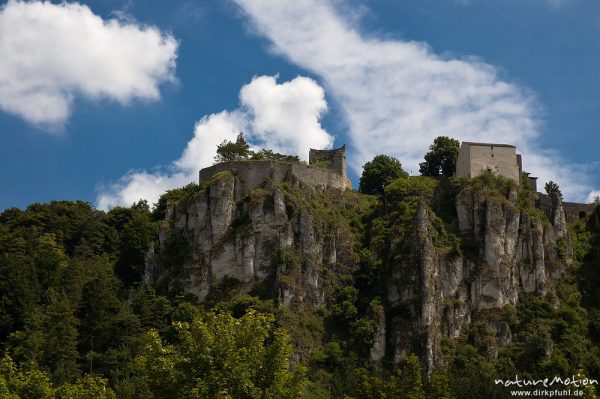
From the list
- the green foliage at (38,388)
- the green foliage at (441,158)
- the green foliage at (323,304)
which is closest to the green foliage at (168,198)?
the green foliage at (323,304)

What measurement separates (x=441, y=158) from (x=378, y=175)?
6311mm

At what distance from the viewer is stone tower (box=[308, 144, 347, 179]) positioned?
10512 centimetres

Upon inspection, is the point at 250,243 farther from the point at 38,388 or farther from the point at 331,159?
the point at 38,388

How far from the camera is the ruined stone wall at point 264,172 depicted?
9569 centimetres

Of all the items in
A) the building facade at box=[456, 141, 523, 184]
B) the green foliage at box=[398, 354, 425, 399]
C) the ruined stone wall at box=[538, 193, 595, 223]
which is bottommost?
the green foliage at box=[398, 354, 425, 399]

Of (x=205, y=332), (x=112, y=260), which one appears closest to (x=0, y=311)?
(x=112, y=260)

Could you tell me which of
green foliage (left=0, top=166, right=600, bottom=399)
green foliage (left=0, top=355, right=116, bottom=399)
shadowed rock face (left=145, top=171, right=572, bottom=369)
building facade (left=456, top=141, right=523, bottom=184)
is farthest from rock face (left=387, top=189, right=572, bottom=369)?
green foliage (left=0, top=355, right=116, bottom=399)

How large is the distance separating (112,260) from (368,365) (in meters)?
28.0

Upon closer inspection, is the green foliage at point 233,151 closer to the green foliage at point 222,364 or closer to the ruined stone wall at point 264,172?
the ruined stone wall at point 264,172

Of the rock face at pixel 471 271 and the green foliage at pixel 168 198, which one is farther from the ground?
the green foliage at pixel 168 198

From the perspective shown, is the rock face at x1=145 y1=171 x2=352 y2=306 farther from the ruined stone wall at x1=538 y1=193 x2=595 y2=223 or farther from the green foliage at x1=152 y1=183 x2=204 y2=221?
the ruined stone wall at x1=538 y1=193 x2=595 y2=223

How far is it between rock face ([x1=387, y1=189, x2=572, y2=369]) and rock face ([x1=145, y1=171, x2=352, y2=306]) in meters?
6.30

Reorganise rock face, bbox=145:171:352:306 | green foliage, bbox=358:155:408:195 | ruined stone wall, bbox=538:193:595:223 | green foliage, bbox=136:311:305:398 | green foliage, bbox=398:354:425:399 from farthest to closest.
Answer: green foliage, bbox=358:155:408:195 < ruined stone wall, bbox=538:193:595:223 < rock face, bbox=145:171:352:306 < green foliage, bbox=398:354:425:399 < green foliage, bbox=136:311:305:398

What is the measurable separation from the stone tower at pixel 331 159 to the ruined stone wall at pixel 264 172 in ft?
17.0
